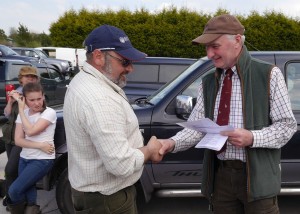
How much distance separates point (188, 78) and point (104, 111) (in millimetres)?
2090

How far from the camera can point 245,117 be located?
7.36ft

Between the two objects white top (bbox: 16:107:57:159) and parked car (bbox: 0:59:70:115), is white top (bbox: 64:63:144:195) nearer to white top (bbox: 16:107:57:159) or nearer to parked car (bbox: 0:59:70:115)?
white top (bbox: 16:107:57:159)

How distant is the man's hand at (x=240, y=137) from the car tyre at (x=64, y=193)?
217 cm

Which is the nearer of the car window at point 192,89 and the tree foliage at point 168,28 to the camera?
the car window at point 192,89

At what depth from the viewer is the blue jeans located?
11.9 feet

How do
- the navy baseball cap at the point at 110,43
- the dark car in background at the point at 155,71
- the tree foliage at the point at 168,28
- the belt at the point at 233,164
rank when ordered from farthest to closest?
the tree foliage at the point at 168,28 → the dark car in background at the point at 155,71 → the belt at the point at 233,164 → the navy baseball cap at the point at 110,43

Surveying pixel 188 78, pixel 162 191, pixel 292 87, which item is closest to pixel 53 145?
pixel 162 191

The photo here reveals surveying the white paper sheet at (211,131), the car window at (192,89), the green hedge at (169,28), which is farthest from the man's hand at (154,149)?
the green hedge at (169,28)

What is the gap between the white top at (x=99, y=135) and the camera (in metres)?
1.88

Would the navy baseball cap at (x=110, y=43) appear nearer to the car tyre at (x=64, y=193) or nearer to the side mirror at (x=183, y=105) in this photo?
the side mirror at (x=183, y=105)

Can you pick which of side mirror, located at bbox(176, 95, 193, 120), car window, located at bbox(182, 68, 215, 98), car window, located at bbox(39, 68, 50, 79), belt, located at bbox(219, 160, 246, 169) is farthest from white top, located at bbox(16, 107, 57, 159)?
car window, located at bbox(39, 68, 50, 79)

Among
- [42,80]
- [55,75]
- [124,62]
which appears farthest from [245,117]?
[55,75]

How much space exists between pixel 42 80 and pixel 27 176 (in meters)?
6.46

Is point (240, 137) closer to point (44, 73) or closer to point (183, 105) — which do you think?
point (183, 105)
